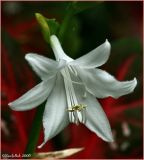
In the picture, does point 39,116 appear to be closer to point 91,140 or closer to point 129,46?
point 91,140

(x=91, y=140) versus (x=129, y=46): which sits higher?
(x=129, y=46)

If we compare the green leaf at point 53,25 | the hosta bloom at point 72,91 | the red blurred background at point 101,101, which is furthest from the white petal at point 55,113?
the red blurred background at point 101,101

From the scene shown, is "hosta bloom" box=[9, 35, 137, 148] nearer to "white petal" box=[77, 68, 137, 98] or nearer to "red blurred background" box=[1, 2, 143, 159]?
"white petal" box=[77, 68, 137, 98]

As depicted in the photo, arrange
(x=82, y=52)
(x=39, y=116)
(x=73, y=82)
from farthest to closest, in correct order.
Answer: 1. (x=82, y=52)
2. (x=73, y=82)
3. (x=39, y=116)

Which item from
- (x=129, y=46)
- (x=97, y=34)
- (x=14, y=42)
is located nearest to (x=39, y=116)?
(x=14, y=42)

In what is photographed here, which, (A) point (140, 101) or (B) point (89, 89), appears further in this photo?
(A) point (140, 101)

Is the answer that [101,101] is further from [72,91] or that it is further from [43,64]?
[43,64]

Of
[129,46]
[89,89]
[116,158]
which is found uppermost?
[129,46]
